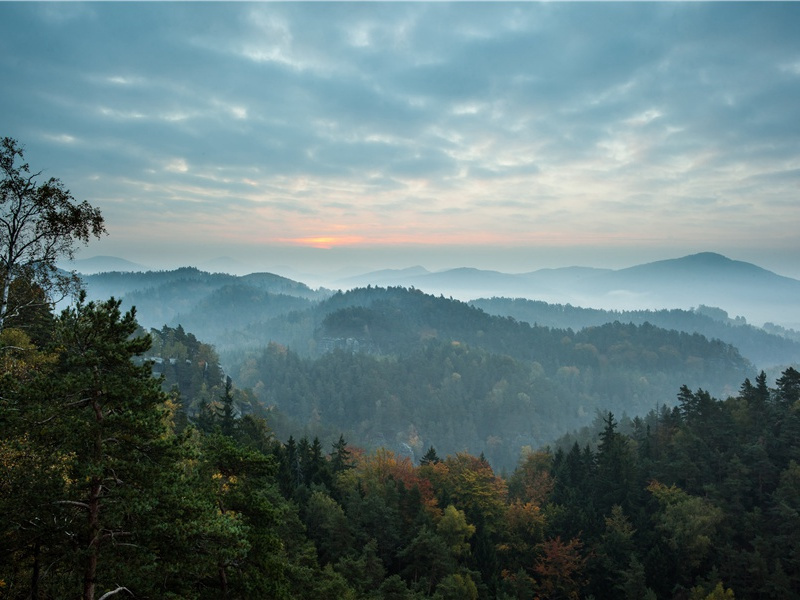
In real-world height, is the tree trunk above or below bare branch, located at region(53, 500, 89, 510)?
below

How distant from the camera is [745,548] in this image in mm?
43688

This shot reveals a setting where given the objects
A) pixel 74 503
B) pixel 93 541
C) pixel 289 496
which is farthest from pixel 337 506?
pixel 74 503

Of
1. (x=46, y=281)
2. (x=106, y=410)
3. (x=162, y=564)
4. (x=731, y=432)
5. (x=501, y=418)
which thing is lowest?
(x=501, y=418)

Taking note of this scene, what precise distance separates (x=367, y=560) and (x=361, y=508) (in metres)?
6.10

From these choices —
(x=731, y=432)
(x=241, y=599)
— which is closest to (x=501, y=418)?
(x=731, y=432)

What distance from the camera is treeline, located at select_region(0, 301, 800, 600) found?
10383 mm

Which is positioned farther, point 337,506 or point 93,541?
point 337,506

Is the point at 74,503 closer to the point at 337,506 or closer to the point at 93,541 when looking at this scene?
the point at 93,541

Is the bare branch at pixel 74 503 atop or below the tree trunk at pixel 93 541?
atop

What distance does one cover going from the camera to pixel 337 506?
117ft

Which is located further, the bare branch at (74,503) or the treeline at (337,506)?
the treeline at (337,506)

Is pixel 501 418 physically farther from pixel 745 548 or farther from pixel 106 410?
pixel 106 410

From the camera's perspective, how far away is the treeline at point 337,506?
10.4 m

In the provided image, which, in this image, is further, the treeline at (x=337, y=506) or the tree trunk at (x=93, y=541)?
the treeline at (x=337, y=506)
